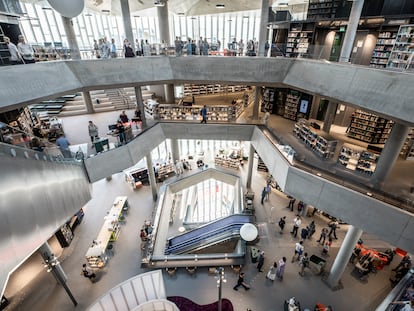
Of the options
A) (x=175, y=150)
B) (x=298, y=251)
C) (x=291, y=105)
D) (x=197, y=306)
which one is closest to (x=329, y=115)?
(x=291, y=105)

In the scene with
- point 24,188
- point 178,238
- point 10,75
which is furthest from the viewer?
point 178,238

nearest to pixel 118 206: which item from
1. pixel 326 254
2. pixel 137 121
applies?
pixel 137 121

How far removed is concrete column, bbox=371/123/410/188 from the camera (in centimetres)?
744

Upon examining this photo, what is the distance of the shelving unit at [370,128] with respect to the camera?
38.5 ft

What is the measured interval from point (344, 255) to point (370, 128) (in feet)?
23.1

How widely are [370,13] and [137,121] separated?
46.0ft

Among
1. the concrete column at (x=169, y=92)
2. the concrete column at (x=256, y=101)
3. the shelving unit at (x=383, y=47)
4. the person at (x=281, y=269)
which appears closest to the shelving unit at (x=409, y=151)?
the shelving unit at (x=383, y=47)

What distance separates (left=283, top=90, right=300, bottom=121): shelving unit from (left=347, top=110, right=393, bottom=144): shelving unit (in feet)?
11.1

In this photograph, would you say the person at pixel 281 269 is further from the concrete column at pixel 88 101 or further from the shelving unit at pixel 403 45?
the concrete column at pixel 88 101

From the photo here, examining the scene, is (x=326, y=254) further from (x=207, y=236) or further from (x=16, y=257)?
(x=16, y=257)

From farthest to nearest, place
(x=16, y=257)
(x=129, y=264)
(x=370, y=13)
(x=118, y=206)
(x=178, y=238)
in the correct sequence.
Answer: (x=118, y=206) < (x=178, y=238) < (x=370, y=13) < (x=129, y=264) < (x=16, y=257)

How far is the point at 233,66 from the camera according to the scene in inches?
472

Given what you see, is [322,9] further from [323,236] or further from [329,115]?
[323,236]

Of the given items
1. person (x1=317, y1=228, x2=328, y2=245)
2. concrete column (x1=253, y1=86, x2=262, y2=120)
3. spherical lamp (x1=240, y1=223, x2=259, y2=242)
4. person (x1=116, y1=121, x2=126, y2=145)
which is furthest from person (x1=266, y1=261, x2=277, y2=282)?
person (x1=116, y1=121, x2=126, y2=145)
